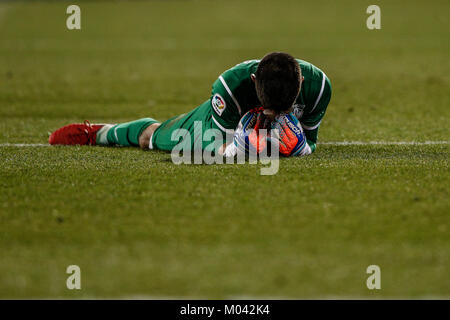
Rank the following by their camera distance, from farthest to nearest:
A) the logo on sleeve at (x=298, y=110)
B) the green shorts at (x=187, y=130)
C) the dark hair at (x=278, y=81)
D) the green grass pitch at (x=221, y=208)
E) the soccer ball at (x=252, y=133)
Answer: the green shorts at (x=187, y=130)
the logo on sleeve at (x=298, y=110)
the soccer ball at (x=252, y=133)
the dark hair at (x=278, y=81)
the green grass pitch at (x=221, y=208)

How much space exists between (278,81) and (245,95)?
0.46 m

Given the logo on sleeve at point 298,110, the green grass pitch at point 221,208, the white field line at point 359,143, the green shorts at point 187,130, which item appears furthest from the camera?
the white field line at point 359,143

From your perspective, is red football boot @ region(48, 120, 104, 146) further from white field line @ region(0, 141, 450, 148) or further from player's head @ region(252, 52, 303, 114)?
player's head @ region(252, 52, 303, 114)

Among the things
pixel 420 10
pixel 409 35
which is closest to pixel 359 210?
pixel 409 35

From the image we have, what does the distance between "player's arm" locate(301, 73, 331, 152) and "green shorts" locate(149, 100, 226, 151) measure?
0.57 meters

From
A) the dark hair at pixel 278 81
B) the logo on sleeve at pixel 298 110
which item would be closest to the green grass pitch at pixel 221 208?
the logo on sleeve at pixel 298 110

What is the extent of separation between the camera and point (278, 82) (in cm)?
409

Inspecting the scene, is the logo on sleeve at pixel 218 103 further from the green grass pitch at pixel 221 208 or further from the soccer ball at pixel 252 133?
the green grass pitch at pixel 221 208

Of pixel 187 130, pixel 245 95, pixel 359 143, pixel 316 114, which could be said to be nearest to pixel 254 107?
pixel 245 95

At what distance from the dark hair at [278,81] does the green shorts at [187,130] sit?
23.4 inches

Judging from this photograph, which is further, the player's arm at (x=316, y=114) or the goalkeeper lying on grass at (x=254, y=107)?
the player's arm at (x=316, y=114)

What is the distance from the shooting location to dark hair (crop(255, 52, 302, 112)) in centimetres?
409

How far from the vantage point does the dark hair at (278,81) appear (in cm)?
409

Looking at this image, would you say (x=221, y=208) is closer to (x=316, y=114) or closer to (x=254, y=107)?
(x=254, y=107)
